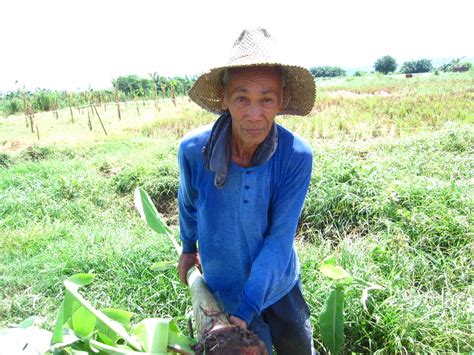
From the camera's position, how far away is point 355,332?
6.72 ft

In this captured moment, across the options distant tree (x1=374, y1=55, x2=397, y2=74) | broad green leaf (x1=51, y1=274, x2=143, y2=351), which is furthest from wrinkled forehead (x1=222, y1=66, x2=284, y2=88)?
distant tree (x1=374, y1=55, x2=397, y2=74)

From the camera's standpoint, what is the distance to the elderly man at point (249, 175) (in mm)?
1209

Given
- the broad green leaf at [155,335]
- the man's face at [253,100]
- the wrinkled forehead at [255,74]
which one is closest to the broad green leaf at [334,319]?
the broad green leaf at [155,335]

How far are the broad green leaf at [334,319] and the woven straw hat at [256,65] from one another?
85 cm

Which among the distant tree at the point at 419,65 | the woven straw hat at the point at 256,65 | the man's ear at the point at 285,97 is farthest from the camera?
the distant tree at the point at 419,65

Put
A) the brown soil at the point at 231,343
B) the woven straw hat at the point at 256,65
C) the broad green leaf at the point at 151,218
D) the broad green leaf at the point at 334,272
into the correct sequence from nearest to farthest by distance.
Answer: the brown soil at the point at 231,343, the woven straw hat at the point at 256,65, the broad green leaf at the point at 334,272, the broad green leaf at the point at 151,218

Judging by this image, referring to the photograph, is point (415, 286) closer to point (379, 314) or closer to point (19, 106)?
point (379, 314)

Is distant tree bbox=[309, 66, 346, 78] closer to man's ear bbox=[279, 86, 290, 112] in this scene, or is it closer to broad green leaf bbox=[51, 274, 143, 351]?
man's ear bbox=[279, 86, 290, 112]

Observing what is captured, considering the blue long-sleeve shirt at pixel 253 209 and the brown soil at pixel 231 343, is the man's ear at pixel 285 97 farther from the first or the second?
the brown soil at pixel 231 343

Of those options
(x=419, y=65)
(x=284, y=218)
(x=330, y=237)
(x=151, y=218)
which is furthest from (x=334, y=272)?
(x=419, y=65)

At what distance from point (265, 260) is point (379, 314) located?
3.67 ft

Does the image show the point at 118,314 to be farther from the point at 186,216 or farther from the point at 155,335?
the point at 186,216

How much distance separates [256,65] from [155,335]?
952 mm

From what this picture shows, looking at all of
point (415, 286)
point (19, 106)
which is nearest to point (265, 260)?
point (415, 286)
